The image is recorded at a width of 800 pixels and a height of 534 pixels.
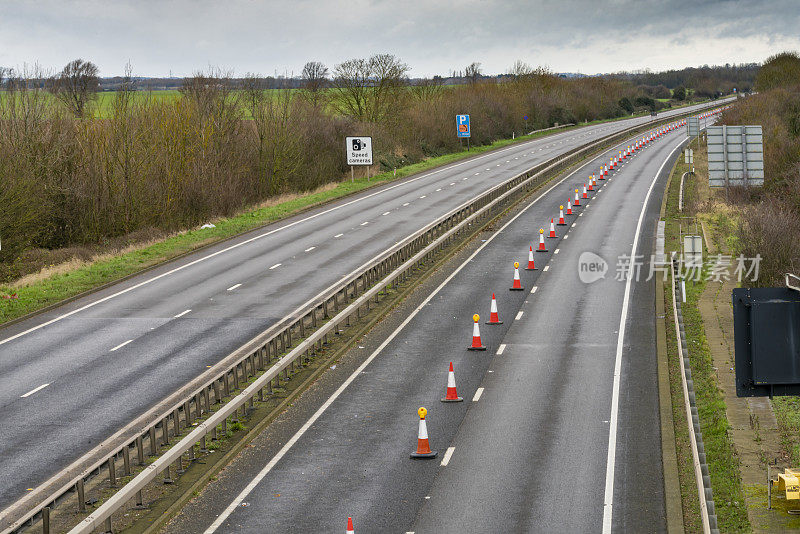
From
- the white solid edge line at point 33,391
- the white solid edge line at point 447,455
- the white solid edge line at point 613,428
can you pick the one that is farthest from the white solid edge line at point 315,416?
the white solid edge line at point 33,391

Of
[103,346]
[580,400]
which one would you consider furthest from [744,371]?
[103,346]

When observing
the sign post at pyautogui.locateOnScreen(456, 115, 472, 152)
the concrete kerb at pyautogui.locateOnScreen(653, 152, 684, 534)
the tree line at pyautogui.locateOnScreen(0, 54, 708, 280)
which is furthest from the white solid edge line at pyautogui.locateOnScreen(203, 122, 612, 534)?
the sign post at pyautogui.locateOnScreen(456, 115, 472, 152)

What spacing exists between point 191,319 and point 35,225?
19192 mm

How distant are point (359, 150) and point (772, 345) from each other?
54.9 meters

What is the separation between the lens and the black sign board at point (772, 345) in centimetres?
949

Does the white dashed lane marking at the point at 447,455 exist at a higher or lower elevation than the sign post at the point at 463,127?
lower

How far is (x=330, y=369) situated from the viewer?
21438mm

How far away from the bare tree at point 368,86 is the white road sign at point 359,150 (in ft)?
82.4

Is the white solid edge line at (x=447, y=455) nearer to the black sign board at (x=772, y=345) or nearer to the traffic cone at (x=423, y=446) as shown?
the traffic cone at (x=423, y=446)

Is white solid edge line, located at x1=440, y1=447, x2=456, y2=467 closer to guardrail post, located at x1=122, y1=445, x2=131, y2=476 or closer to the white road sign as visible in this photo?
guardrail post, located at x1=122, y1=445, x2=131, y2=476

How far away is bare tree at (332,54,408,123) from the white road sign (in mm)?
25116

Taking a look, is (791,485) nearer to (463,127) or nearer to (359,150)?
(359,150)

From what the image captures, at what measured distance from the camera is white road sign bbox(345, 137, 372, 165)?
2484 inches

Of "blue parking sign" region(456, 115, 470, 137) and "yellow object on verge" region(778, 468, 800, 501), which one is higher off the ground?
"blue parking sign" region(456, 115, 470, 137)
